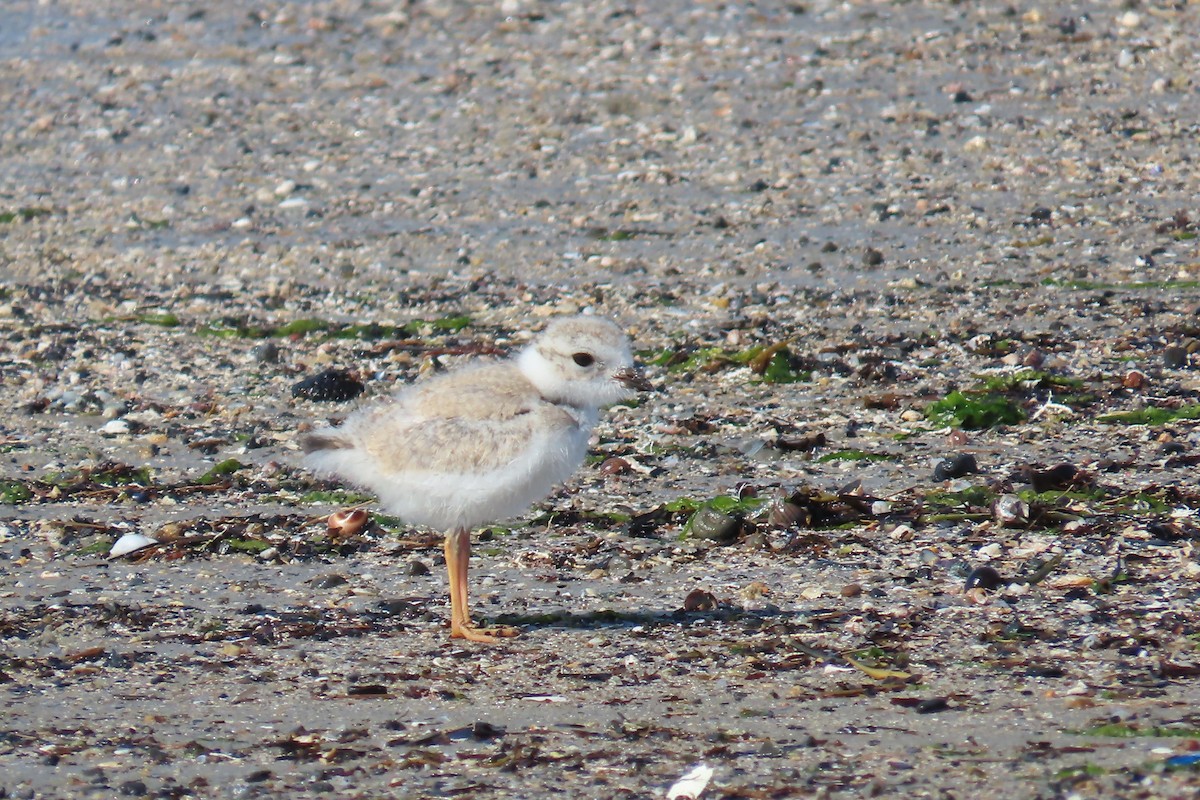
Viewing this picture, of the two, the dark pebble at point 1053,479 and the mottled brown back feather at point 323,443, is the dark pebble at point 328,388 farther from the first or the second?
the dark pebble at point 1053,479

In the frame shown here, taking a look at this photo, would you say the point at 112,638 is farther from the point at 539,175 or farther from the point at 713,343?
the point at 539,175

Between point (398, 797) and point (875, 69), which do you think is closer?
point (398, 797)

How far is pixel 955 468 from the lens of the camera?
15.8ft

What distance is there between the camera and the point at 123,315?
691cm

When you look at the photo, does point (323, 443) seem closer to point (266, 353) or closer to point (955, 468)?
point (955, 468)

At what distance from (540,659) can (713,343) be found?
2.69 m

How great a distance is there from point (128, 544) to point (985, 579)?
87.9 inches

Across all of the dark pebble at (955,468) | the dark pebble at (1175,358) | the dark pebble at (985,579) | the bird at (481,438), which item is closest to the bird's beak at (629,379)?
the bird at (481,438)

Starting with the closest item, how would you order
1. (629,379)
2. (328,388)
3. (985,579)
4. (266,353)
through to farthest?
(985,579) → (629,379) → (328,388) → (266,353)

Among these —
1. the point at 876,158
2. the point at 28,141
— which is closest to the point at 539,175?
the point at 876,158

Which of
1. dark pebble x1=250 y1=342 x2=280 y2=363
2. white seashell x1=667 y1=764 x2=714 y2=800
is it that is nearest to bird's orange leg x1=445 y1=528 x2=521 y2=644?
white seashell x1=667 y1=764 x2=714 y2=800

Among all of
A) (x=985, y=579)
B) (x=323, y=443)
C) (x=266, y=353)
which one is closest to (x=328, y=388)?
(x=266, y=353)

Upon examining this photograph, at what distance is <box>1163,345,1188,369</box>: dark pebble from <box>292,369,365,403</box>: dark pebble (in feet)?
9.10

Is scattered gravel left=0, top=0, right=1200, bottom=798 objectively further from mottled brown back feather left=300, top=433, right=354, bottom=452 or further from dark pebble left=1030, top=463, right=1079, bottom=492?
mottled brown back feather left=300, top=433, right=354, bottom=452
